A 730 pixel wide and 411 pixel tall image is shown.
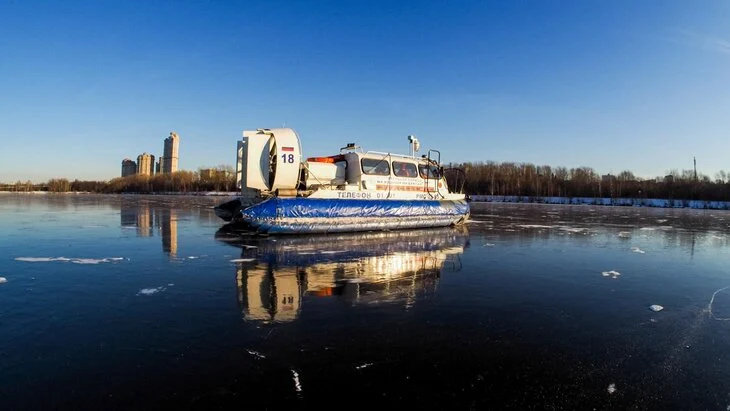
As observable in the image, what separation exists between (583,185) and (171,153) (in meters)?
133

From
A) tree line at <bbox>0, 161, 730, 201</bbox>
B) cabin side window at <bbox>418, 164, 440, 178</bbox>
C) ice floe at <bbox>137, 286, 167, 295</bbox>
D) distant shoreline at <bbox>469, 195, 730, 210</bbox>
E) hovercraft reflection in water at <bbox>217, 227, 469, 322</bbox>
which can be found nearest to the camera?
hovercraft reflection in water at <bbox>217, 227, 469, 322</bbox>

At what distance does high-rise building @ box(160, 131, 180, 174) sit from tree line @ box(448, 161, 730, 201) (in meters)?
107

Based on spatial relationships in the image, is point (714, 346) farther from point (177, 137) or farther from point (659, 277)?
point (177, 137)

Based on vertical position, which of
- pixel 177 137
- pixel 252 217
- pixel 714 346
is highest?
pixel 177 137

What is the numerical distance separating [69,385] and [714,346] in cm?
501

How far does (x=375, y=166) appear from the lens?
43.3 feet

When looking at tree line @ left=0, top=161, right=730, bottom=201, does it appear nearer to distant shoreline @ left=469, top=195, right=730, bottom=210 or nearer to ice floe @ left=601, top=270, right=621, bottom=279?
distant shoreline @ left=469, top=195, right=730, bottom=210

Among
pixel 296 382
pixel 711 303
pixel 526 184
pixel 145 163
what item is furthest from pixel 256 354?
pixel 145 163

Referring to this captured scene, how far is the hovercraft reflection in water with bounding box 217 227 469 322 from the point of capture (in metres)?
4.89

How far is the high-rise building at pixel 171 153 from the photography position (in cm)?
14975

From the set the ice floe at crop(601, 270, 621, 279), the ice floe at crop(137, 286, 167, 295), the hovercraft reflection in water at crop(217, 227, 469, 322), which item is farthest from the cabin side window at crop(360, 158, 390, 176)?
the ice floe at crop(137, 286, 167, 295)

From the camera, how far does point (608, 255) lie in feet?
28.9

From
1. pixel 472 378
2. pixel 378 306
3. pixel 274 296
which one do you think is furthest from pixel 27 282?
pixel 472 378

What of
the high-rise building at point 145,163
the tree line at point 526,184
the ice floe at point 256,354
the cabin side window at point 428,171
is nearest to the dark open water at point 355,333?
the ice floe at point 256,354
